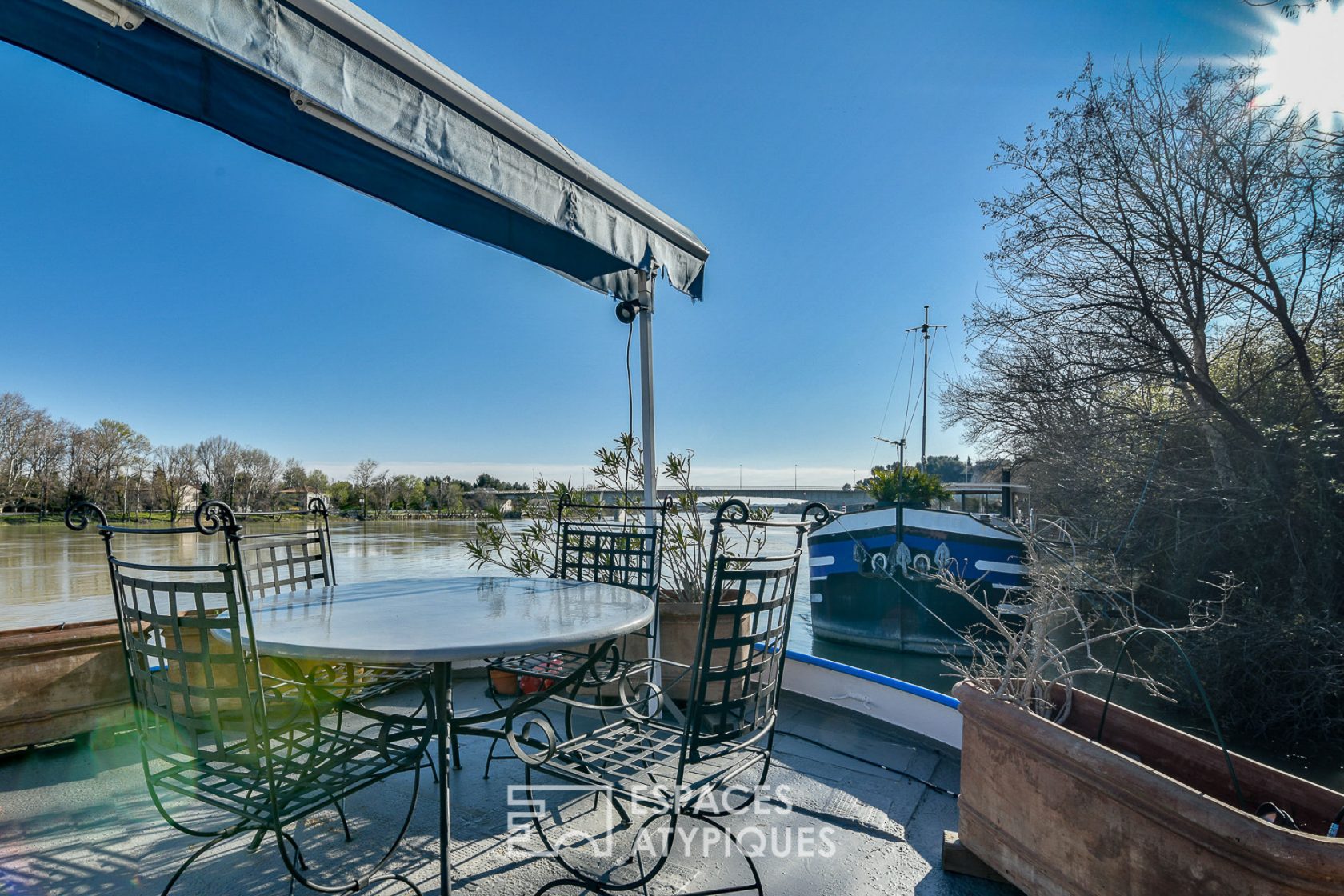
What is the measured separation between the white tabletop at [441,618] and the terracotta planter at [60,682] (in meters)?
0.96

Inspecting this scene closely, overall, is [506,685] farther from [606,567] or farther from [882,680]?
[882,680]

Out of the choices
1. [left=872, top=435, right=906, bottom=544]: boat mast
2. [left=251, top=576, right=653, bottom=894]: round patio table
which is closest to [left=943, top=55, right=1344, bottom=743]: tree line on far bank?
[left=872, top=435, right=906, bottom=544]: boat mast

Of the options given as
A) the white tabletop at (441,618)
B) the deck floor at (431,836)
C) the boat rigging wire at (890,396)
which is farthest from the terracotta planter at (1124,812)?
the boat rigging wire at (890,396)

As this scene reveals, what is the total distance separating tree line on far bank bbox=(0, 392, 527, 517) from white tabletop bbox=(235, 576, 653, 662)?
1.81 metres

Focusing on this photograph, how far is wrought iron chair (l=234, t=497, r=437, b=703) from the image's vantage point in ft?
7.86

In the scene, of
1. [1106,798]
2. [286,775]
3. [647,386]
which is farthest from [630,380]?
[1106,798]

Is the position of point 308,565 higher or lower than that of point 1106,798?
higher

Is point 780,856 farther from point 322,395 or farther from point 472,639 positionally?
point 322,395

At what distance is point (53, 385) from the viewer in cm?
590

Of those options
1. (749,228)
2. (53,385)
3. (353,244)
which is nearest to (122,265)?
(53,385)

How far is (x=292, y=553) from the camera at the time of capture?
2.69 metres

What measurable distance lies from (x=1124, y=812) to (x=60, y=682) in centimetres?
354

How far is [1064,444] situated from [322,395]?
1157cm

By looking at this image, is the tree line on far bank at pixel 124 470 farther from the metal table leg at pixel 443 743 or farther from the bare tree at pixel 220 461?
the metal table leg at pixel 443 743
